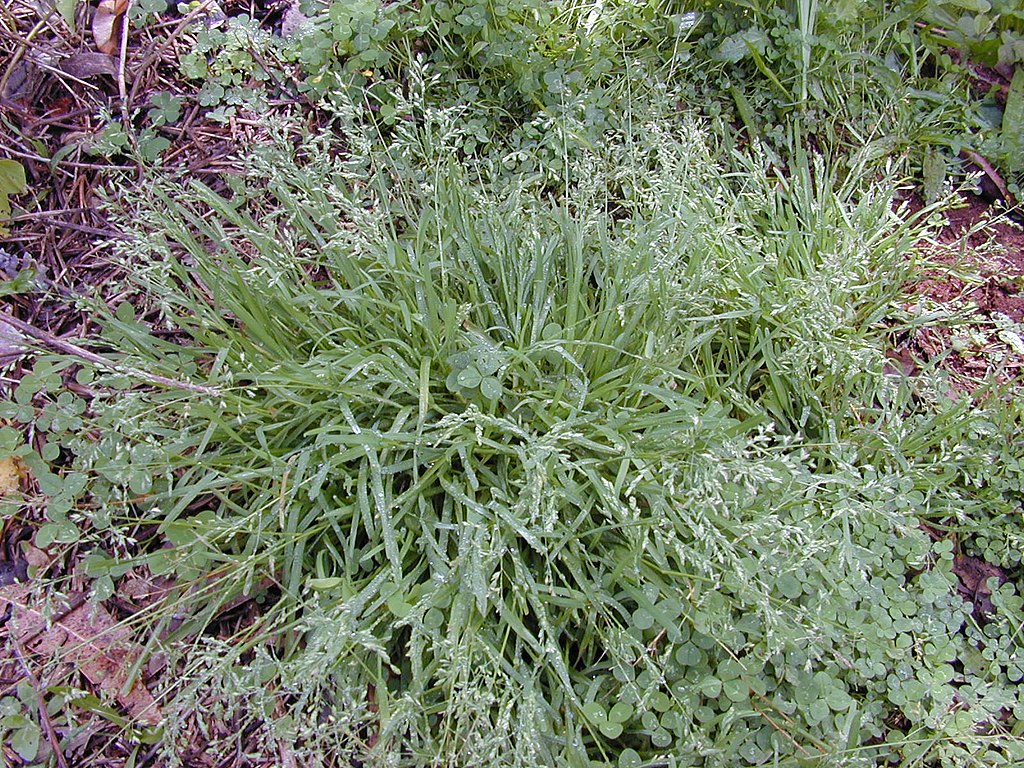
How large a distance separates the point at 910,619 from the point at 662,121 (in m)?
1.67

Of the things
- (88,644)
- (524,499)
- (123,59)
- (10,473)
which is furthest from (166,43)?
(524,499)

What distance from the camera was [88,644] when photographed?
1942 millimetres

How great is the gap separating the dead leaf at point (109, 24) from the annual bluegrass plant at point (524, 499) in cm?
92

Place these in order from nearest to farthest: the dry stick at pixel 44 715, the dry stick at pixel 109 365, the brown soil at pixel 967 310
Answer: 1. the dry stick at pixel 109 365
2. the dry stick at pixel 44 715
3. the brown soil at pixel 967 310

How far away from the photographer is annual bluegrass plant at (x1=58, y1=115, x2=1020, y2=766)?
1763mm

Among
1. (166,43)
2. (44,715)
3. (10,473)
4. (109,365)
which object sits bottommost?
(44,715)

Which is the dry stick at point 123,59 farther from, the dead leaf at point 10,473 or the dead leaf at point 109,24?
the dead leaf at point 10,473

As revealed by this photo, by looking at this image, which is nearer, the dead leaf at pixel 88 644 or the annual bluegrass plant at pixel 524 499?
the annual bluegrass plant at pixel 524 499

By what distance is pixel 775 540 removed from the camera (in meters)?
1.87

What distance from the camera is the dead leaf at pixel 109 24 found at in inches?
102

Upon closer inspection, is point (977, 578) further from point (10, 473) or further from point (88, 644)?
point (10, 473)

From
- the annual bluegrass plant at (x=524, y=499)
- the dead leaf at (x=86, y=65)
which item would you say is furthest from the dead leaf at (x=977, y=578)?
the dead leaf at (x=86, y=65)

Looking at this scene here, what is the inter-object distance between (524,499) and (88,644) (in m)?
1.18

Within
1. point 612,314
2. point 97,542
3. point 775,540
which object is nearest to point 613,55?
point 612,314
